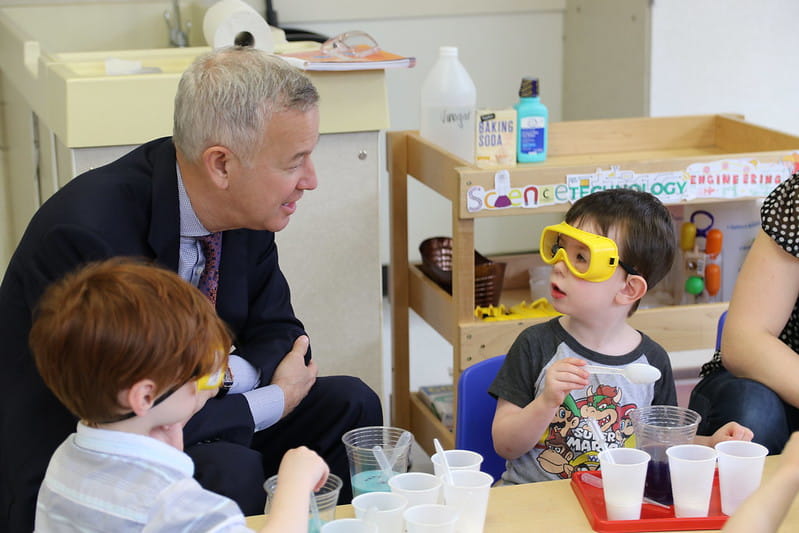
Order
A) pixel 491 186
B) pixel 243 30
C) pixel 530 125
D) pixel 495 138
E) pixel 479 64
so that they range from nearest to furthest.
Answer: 1. pixel 491 186
2. pixel 495 138
3. pixel 530 125
4. pixel 243 30
5. pixel 479 64

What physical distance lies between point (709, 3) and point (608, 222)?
210 cm

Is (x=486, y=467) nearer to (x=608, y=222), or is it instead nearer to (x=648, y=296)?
(x=608, y=222)

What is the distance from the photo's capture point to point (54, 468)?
1245mm

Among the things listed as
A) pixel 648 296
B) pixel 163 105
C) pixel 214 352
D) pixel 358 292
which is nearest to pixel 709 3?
pixel 648 296

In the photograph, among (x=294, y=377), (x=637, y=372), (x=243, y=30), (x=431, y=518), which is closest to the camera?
(x=431, y=518)

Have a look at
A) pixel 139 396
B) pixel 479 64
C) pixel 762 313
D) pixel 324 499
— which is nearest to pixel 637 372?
pixel 762 313

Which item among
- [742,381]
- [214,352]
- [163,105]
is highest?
[163,105]

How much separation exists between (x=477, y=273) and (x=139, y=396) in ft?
5.23

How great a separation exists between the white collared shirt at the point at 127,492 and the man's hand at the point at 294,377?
0.73 metres

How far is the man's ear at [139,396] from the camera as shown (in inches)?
45.9

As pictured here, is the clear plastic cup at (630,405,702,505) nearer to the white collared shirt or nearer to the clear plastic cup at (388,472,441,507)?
the clear plastic cup at (388,472,441,507)

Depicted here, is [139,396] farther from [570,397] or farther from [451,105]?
[451,105]

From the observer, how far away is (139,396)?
1.17 meters

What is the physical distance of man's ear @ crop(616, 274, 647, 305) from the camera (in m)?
1.83
